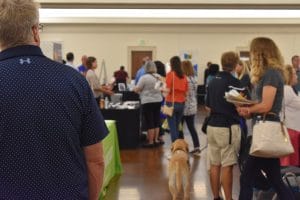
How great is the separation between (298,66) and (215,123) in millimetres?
4476

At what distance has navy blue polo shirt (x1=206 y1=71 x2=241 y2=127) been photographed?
340 centimetres

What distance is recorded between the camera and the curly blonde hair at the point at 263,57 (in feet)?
9.36

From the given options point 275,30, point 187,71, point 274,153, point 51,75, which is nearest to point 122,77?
point 275,30

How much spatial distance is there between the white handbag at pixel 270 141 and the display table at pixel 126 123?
12.3ft

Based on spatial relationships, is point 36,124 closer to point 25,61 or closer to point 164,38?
point 25,61

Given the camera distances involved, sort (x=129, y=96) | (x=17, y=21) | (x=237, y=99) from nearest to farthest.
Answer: (x=17, y=21) → (x=237, y=99) → (x=129, y=96)

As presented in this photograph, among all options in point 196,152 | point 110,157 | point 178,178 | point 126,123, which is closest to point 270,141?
point 178,178

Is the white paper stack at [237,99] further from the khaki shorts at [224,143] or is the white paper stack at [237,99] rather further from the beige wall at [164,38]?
the beige wall at [164,38]

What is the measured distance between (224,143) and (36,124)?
2465mm

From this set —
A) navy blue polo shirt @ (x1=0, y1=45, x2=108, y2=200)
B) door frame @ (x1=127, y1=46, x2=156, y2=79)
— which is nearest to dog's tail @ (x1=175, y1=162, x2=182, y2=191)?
navy blue polo shirt @ (x1=0, y1=45, x2=108, y2=200)

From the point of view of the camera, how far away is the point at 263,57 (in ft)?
9.43

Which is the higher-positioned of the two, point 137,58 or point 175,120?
point 137,58

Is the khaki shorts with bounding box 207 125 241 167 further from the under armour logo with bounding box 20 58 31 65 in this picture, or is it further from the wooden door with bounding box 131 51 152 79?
the wooden door with bounding box 131 51 152 79

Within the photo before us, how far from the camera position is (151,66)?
21.2ft
